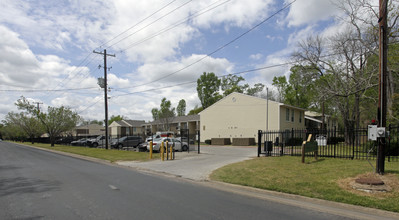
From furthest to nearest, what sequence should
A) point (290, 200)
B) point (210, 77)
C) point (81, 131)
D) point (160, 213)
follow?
point (81, 131), point (210, 77), point (290, 200), point (160, 213)

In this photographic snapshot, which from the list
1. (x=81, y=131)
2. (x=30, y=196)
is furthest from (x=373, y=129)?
(x=81, y=131)

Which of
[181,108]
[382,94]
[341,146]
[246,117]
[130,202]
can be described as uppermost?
[181,108]

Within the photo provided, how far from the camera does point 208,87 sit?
65375 millimetres

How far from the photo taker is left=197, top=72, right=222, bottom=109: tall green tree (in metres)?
64.9

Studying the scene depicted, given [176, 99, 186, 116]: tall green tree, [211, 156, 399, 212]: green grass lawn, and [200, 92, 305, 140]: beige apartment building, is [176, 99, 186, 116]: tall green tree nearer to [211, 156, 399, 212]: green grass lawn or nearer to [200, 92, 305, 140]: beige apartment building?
[200, 92, 305, 140]: beige apartment building

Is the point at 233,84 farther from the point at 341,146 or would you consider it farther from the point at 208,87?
the point at 341,146

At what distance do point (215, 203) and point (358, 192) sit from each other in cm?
389

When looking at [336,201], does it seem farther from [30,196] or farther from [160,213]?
[30,196]

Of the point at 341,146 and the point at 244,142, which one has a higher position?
the point at 341,146

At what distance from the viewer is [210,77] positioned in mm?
64938

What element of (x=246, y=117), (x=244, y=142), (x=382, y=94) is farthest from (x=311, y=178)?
(x=246, y=117)

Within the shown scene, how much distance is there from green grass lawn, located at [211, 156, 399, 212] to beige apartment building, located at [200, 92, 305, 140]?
22.5 meters

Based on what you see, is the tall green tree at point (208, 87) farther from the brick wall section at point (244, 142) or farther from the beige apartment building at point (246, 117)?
the brick wall section at point (244, 142)

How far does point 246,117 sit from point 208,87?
29459 mm
